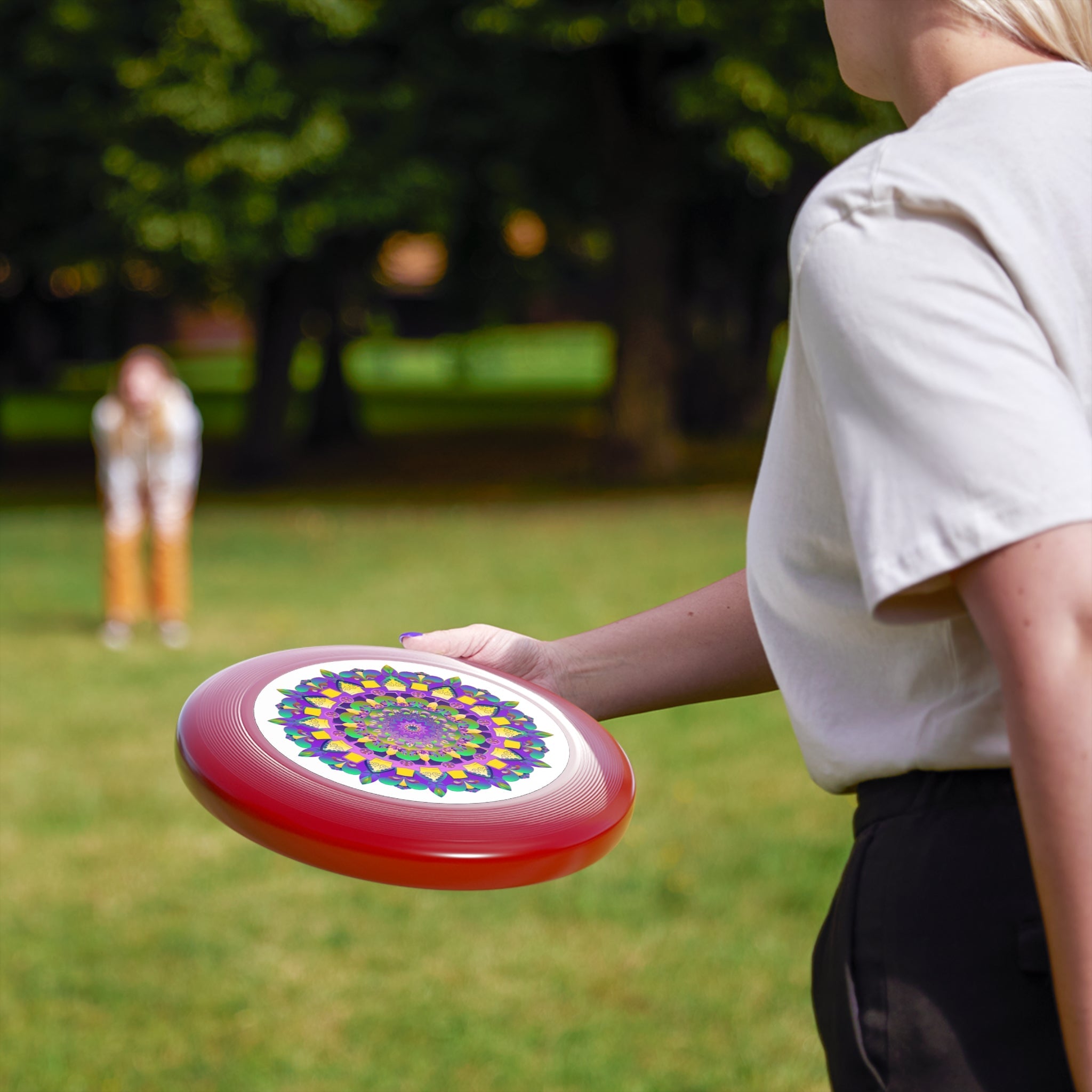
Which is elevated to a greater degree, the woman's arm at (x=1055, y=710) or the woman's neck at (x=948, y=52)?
the woman's neck at (x=948, y=52)

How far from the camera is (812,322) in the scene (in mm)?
1093

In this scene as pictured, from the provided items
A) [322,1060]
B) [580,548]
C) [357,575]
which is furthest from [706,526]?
[322,1060]

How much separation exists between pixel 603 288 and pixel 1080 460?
5943 centimetres

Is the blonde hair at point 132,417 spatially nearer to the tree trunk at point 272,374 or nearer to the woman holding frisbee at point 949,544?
the woman holding frisbee at point 949,544

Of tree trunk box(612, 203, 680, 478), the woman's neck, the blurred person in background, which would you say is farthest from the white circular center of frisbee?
tree trunk box(612, 203, 680, 478)

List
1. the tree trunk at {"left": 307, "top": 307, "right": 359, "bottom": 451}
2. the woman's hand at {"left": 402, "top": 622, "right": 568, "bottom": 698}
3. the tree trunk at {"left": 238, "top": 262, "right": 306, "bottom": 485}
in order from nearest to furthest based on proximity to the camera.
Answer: the woman's hand at {"left": 402, "top": 622, "right": 568, "bottom": 698}
the tree trunk at {"left": 238, "top": 262, "right": 306, "bottom": 485}
the tree trunk at {"left": 307, "top": 307, "right": 359, "bottom": 451}

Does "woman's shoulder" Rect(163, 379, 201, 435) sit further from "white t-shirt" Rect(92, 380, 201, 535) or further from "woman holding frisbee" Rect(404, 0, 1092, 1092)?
"woman holding frisbee" Rect(404, 0, 1092, 1092)

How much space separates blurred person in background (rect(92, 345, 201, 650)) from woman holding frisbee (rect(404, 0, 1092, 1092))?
8.50m

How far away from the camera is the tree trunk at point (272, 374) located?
21.3 m

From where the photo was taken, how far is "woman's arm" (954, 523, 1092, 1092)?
982 millimetres

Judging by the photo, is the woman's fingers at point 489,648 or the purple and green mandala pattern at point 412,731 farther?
the woman's fingers at point 489,648

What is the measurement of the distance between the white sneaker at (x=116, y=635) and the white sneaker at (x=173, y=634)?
0.24 meters

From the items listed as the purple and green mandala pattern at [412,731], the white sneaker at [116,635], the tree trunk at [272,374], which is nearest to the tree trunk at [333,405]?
the tree trunk at [272,374]

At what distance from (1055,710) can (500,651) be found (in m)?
0.91
